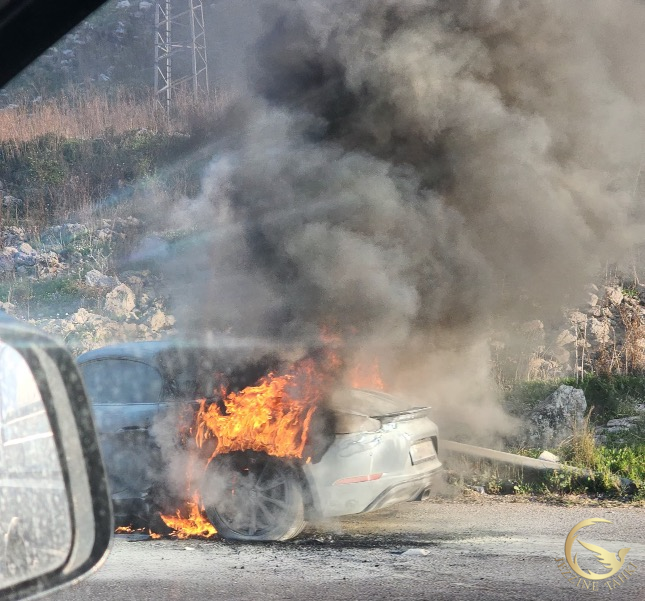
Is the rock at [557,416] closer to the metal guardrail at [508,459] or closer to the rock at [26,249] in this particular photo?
the metal guardrail at [508,459]

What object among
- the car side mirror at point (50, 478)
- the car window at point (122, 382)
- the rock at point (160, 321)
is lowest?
the car side mirror at point (50, 478)

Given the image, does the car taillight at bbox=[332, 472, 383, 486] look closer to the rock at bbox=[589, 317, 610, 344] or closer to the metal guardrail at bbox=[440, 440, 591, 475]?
the metal guardrail at bbox=[440, 440, 591, 475]

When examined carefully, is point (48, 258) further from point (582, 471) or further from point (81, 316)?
point (582, 471)

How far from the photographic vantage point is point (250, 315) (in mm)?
8961

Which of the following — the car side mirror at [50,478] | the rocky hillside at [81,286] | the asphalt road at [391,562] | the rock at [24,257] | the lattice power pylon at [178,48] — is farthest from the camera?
the rock at [24,257]

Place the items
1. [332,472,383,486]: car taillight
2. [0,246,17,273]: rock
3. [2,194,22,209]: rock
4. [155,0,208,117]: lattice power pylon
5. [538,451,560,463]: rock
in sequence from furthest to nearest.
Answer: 1. [2,194,22,209]: rock
2. [0,246,17,273]: rock
3. [155,0,208,117]: lattice power pylon
4. [538,451,560,463]: rock
5. [332,472,383,486]: car taillight

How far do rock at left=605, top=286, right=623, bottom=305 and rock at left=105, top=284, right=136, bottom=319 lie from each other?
282 inches

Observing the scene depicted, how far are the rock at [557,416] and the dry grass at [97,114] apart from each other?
5.82 metres

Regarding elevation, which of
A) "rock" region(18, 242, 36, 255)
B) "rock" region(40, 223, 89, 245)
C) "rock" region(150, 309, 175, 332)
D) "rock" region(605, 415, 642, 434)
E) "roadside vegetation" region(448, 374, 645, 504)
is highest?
"rock" region(40, 223, 89, 245)

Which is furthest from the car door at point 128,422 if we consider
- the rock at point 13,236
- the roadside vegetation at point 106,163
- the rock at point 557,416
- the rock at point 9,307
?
the rock at point 13,236

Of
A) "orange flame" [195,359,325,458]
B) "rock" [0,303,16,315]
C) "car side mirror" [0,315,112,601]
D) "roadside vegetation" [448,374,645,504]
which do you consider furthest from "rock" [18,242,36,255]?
"car side mirror" [0,315,112,601]

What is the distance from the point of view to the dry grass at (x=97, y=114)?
187 inches

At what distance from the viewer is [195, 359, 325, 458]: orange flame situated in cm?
540

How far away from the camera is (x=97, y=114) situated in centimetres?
786
